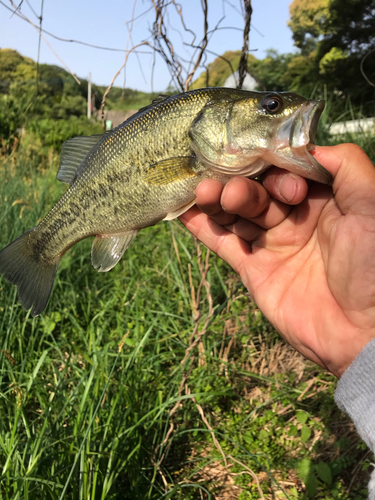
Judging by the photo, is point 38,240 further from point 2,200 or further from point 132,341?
point 2,200

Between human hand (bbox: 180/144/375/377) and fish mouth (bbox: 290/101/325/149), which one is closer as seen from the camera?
fish mouth (bbox: 290/101/325/149)

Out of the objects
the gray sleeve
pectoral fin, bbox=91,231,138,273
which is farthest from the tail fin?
the gray sleeve

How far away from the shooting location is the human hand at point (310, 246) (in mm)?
1562

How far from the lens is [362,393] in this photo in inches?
52.3

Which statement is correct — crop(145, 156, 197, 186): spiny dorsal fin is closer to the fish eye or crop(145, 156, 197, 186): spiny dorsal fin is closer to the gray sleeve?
the fish eye

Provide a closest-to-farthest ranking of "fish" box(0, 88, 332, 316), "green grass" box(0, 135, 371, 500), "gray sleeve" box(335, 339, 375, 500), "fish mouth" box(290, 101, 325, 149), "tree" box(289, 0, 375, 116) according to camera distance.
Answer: "gray sleeve" box(335, 339, 375, 500) → "fish mouth" box(290, 101, 325, 149) → "fish" box(0, 88, 332, 316) → "green grass" box(0, 135, 371, 500) → "tree" box(289, 0, 375, 116)

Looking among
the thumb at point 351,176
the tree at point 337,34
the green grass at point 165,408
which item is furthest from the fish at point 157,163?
the tree at point 337,34

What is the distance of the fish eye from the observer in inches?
62.5

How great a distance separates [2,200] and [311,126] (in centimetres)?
390

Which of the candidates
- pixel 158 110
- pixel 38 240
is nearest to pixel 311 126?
pixel 158 110

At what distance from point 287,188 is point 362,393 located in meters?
0.90

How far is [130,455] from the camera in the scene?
7.27 ft

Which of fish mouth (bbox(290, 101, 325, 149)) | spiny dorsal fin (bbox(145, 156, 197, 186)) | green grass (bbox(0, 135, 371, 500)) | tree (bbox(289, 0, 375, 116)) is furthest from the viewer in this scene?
tree (bbox(289, 0, 375, 116))

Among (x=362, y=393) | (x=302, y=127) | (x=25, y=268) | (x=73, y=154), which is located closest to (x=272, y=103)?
(x=302, y=127)
